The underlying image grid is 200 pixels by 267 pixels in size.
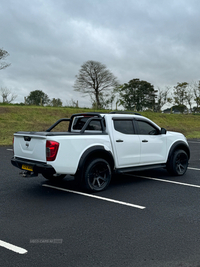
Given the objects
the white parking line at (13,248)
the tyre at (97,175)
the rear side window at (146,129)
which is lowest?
the white parking line at (13,248)

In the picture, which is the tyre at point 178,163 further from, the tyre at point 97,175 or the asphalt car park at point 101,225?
the tyre at point 97,175

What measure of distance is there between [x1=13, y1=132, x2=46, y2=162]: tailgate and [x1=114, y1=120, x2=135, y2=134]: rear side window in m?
2.01

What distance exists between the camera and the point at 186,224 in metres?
4.39

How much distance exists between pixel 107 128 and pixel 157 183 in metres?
2.03

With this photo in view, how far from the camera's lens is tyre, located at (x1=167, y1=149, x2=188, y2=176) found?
7824mm

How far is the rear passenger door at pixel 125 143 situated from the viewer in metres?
6.62

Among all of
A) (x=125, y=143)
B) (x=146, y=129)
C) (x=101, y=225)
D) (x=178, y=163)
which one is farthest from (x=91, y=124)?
(x=101, y=225)

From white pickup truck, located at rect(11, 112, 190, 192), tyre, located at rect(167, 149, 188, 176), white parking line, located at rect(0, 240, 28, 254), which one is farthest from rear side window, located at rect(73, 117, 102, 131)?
white parking line, located at rect(0, 240, 28, 254)

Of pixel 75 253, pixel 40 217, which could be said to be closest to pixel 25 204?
pixel 40 217

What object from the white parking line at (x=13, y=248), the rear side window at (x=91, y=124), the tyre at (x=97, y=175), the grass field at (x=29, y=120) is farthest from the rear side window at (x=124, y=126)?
the grass field at (x=29, y=120)

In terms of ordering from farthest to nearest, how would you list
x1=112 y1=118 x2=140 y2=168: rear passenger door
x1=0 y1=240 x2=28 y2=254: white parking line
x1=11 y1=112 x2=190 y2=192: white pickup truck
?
1. x1=112 y1=118 x2=140 y2=168: rear passenger door
2. x1=11 y1=112 x2=190 y2=192: white pickup truck
3. x1=0 y1=240 x2=28 y2=254: white parking line

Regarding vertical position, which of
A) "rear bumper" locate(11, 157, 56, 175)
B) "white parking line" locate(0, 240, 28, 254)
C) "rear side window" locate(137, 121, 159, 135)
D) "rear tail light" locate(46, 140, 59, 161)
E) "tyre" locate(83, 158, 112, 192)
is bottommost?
"white parking line" locate(0, 240, 28, 254)

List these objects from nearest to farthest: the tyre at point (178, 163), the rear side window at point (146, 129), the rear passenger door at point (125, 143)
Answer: the rear passenger door at point (125, 143)
the rear side window at point (146, 129)
the tyre at point (178, 163)

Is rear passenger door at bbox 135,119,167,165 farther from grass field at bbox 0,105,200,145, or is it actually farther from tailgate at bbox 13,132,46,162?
grass field at bbox 0,105,200,145
